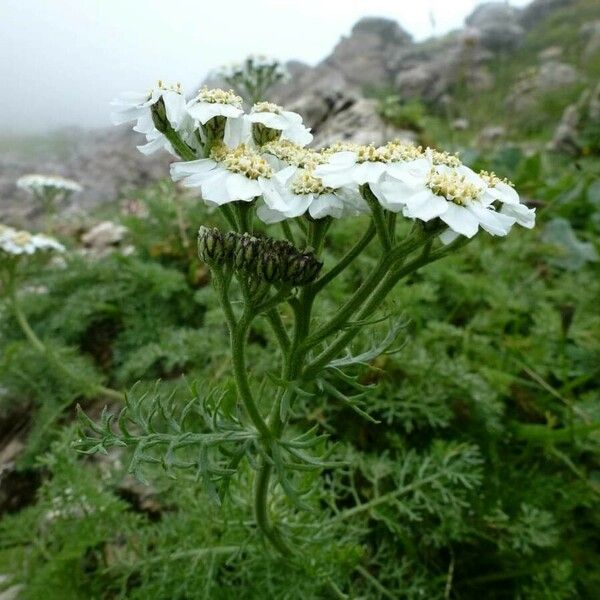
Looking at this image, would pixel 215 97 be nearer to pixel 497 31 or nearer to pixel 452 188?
pixel 452 188

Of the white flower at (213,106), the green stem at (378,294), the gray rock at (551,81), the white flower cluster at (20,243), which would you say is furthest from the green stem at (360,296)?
the gray rock at (551,81)

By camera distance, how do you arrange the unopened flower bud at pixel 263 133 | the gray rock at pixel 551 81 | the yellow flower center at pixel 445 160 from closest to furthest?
the yellow flower center at pixel 445 160 → the unopened flower bud at pixel 263 133 → the gray rock at pixel 551 81

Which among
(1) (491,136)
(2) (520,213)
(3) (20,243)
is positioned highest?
(2) (520,213)

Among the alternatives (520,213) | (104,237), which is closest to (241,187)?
(520,213)

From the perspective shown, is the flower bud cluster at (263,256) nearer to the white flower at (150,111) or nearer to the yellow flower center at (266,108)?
the white flower at (150,111)

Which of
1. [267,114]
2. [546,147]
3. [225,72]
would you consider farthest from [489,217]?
[546,147]
